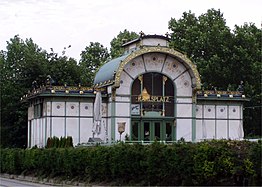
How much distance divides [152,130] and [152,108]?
5.59ft

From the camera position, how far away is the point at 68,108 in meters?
50.4

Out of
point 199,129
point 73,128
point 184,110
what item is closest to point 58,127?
point 73,128

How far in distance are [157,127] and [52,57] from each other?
21312mm

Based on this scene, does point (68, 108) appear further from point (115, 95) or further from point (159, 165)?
point (159, 165)

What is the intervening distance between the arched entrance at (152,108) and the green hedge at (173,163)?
1391 centimetres

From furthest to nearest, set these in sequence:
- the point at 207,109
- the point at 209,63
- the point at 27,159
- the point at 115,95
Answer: the point at 209,63, the point at 207,109, the point at 115,95, the point at 27,159

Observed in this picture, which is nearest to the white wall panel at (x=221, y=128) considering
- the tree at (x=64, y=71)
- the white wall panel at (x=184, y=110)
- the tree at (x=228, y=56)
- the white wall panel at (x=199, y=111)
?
the white wall panel at (x=199, y=111)

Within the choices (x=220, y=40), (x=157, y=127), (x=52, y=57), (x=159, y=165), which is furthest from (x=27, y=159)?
(x=220, y=40)

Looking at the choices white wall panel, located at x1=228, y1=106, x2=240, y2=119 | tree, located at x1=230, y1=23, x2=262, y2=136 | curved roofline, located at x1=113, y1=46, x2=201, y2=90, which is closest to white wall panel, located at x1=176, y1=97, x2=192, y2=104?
curved roofline, located at x1=113, y1=46, x2=201, y2=90

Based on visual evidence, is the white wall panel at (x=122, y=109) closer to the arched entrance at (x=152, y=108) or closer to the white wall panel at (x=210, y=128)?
the arched entrance at (x=152, y=108)

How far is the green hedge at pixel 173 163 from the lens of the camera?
2651 centimetres

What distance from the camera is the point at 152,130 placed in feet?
168

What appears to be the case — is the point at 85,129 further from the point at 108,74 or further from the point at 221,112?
the point at 221,112

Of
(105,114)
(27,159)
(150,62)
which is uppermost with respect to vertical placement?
(150,62)
